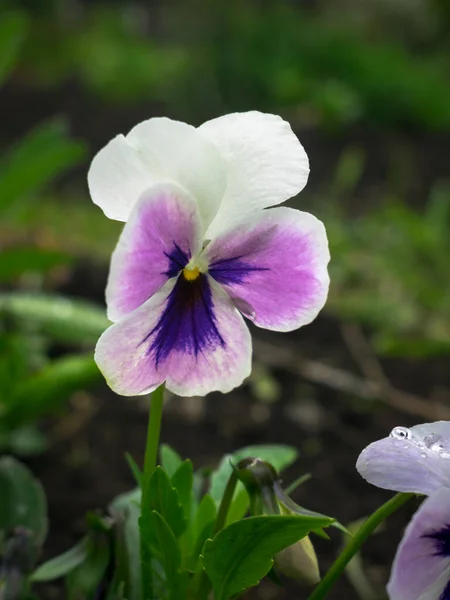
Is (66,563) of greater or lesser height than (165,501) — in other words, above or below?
below

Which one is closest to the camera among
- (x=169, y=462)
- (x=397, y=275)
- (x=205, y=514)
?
(x=205, y=514)

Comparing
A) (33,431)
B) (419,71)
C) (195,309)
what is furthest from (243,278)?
A: (419,71)

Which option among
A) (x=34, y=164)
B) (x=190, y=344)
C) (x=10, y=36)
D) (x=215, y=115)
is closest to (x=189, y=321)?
(x=190, y=344)

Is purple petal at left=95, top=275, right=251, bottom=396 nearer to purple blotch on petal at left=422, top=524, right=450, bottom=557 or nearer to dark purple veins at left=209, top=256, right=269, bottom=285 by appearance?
dark purple veins at left=209, top=256, right=269, bottom=285

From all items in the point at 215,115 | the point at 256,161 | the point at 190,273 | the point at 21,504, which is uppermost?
the point at 256,161

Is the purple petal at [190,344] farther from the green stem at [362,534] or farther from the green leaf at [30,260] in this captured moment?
the green leaf at [30,260]

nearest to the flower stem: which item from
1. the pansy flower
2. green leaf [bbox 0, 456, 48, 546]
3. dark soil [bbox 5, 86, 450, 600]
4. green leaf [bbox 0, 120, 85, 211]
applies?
the pansy flower

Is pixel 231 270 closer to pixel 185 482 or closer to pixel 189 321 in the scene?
pixel 189 321

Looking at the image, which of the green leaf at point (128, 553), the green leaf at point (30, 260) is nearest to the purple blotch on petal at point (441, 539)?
the green leaf at point (128, 553)
